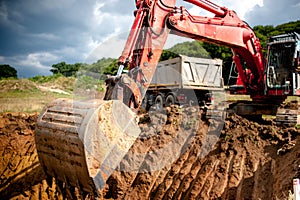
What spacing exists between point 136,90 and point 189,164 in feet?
7.09

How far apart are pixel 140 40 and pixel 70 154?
2.47m

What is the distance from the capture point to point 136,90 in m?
5.03

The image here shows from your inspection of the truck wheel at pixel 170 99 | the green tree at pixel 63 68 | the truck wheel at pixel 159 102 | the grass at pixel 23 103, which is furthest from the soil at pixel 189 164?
Answer: the green tree at pixel 63 68

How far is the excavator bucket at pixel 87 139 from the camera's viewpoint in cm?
380

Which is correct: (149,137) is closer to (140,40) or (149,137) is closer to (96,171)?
(140,40)

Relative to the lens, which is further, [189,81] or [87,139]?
[189,81]

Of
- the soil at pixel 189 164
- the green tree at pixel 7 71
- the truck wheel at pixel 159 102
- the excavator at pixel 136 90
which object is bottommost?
the soil at pixel 189 164

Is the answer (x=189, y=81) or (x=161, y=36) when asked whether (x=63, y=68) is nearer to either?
(x=189, y=81)

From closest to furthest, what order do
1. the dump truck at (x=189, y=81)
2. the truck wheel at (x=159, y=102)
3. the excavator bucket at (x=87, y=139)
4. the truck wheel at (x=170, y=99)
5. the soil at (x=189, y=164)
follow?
the excavator bucket at (x=87, y=139) < the soil at (x=189, y=164) < the dump truck at (x=189, y=81) < the truck wheel at (x=170, y=99) < the truck wheel at (x=159, y=102)

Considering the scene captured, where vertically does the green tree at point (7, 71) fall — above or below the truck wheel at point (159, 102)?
above

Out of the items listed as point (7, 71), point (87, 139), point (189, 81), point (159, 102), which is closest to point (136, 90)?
point (87, 139)

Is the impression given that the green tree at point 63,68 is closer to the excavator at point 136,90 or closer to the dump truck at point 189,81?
the dump truck at point 189,81

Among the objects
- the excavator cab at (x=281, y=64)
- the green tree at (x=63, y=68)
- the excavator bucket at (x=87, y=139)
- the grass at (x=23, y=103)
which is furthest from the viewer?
the green tree at (x=63, y=68)

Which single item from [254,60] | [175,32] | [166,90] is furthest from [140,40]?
[166,90]
